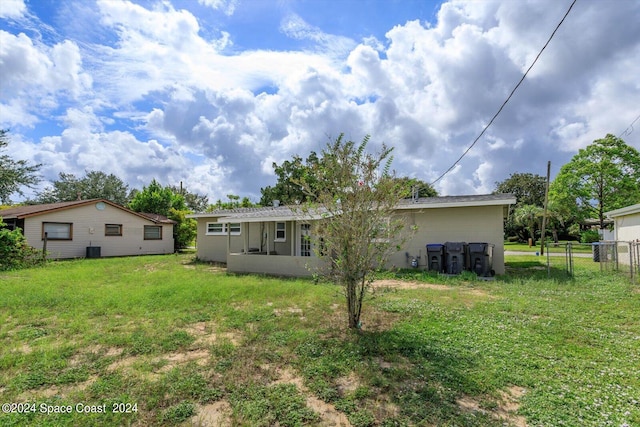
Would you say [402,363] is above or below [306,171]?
below

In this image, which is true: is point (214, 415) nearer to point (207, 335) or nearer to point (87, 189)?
point (207, 335)

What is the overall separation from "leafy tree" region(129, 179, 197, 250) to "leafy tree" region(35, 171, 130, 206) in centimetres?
1742

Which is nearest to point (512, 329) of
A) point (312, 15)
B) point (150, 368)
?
point (150, 368)

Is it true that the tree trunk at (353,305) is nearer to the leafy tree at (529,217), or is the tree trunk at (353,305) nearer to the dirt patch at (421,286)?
the dirt patch at (421,286)

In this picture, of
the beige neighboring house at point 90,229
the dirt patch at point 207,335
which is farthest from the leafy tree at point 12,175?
the dirt patch at point 207,335

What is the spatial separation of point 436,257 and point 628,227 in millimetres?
7885

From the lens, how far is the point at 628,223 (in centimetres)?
1235

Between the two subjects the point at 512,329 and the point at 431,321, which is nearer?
the point at 512,329

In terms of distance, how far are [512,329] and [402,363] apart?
2.32 m

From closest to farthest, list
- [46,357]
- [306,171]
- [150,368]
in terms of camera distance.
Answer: [150,368], [46,357], [306,171]

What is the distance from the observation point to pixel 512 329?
5012 millimetres

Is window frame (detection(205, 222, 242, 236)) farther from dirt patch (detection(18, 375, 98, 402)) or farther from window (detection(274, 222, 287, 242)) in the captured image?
dirt patch (detection(18, 375, 98, 402))

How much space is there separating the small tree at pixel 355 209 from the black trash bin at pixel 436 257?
6826 mm

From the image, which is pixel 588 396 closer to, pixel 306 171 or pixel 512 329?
pixel 512 329
